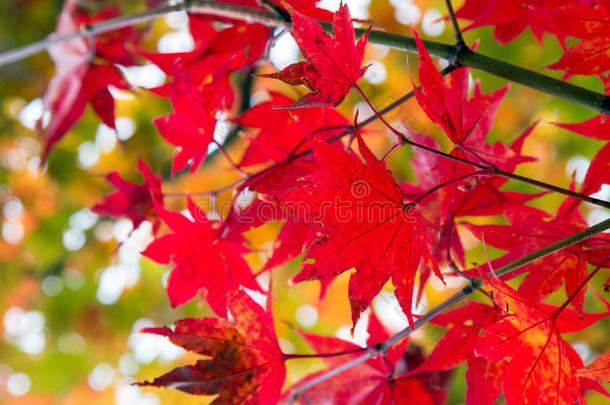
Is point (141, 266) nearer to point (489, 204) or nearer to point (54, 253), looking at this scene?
point (54, 253)

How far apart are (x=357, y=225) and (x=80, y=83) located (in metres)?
0.52

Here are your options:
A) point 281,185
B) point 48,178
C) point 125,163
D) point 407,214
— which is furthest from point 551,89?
point 48,178

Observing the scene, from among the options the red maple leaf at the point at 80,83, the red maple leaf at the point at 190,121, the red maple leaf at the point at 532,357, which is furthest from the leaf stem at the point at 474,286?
the red maple leaf at the point at 80,83

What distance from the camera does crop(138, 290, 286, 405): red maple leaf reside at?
441 millimetres

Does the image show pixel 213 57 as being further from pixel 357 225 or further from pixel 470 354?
pixel 470 354

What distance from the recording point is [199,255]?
1.86ft

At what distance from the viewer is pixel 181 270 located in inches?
22.0

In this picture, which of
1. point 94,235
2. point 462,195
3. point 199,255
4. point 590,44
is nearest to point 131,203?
point 199,255

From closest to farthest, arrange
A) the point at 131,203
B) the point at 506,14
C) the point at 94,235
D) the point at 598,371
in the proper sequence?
the point at 598,371 → the point at 506,14 → the point at 131,203 → the point at 94,235

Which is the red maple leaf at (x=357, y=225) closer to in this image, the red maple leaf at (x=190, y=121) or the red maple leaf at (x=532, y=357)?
the red maple leaf at (x=532, y=357)

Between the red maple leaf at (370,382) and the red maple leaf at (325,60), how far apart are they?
0.27m

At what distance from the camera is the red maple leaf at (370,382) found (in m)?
0.53

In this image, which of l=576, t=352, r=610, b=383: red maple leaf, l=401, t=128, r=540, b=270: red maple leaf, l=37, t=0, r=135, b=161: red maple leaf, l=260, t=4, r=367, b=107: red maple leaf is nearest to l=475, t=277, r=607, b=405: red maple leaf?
l=576, t=352, r=610, b=383: red maple leaf

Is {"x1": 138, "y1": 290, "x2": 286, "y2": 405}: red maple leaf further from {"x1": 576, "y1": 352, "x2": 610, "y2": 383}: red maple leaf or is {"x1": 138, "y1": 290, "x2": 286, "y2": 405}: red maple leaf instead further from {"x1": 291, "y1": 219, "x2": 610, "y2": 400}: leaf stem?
{"x1": 576, "y1": 352, "x2": 610, "y2": 383}: red maple leaf
